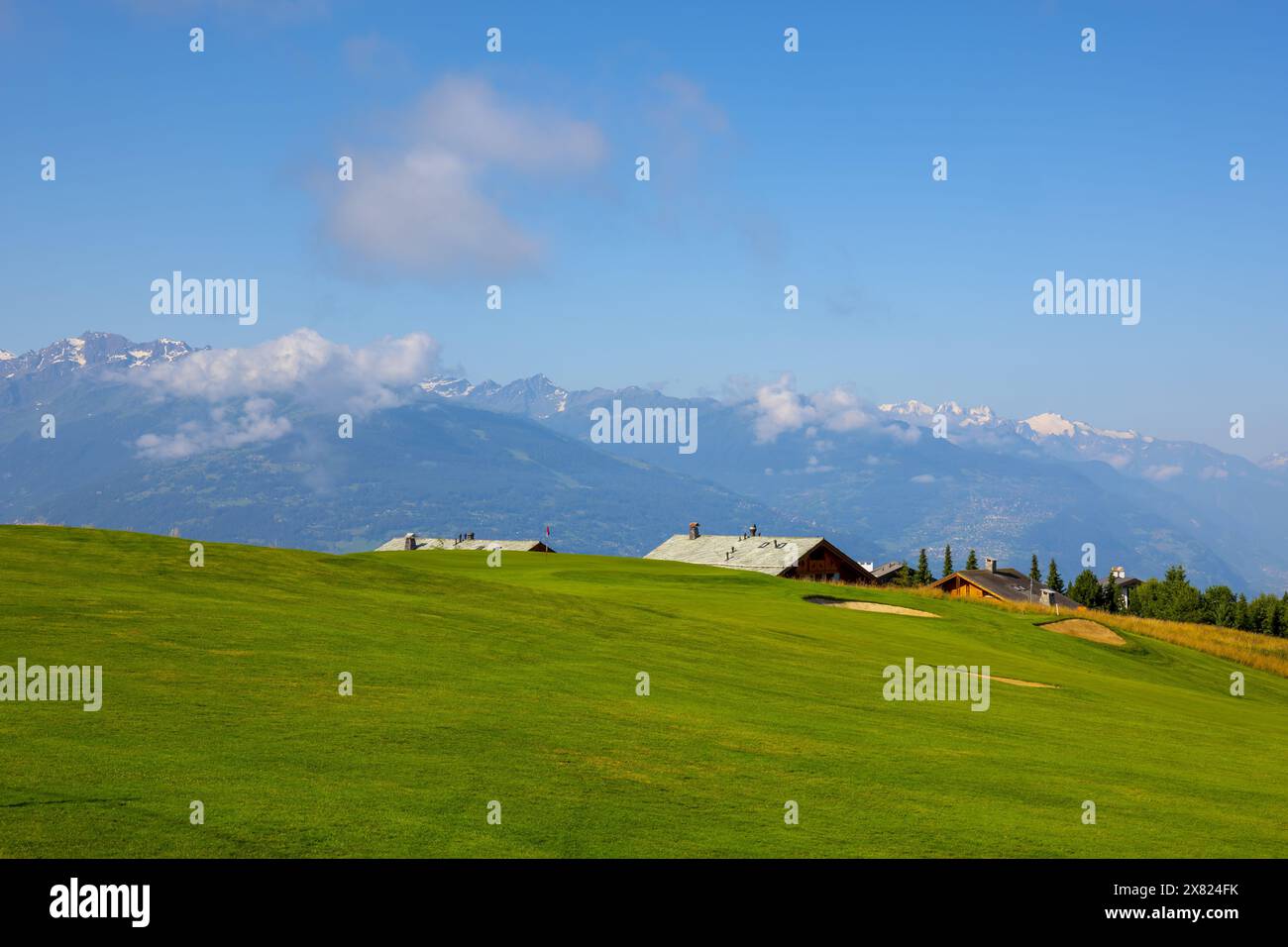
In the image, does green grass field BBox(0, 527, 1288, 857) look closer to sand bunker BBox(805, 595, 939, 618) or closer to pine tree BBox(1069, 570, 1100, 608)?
sand bunker BBox(805, 595, 939, 618)

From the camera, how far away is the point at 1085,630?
2571 inches

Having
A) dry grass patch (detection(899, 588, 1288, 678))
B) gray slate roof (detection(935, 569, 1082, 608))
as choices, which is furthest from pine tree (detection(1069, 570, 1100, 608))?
dry grass patch (detection(899, 588, 1288, 678))

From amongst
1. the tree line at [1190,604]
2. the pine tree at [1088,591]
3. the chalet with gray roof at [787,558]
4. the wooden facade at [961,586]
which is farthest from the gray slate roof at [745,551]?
the pine tree at [1088,591]

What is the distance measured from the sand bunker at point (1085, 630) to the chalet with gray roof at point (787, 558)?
175 ft

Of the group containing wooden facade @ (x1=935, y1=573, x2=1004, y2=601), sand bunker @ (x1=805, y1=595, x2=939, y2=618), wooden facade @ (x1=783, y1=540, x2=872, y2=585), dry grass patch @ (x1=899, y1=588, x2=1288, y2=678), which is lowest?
dry grass patch @ (x1=899, y1=588, x2=1288, y2=678)

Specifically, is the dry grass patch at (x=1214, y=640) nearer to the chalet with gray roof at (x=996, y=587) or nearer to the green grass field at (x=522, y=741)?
the green grass field at (x=522, y=741)

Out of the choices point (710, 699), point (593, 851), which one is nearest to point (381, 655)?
point (710, 699)

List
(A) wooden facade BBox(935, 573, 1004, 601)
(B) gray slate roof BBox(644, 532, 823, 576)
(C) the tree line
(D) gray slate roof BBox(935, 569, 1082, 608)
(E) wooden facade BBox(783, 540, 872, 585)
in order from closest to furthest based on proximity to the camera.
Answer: (E) wooden facade BBox(783, 540, 872, 585) → (B) gray slate roof BBox(644, 532, 823, 576) → (D) gray slate roof BBox(935, 569, 1082, 608) → (A) wooden facade BBox(935, 573, 1004, 601) → (C) the tree line

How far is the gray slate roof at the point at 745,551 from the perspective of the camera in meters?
129

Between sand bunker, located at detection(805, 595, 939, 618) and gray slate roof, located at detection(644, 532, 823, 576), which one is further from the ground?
gray slate roof, located at detection(644, 532, 823, 576)

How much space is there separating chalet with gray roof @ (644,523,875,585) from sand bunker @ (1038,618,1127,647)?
5337 centimetres

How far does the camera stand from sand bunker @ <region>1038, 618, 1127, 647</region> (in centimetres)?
6296
